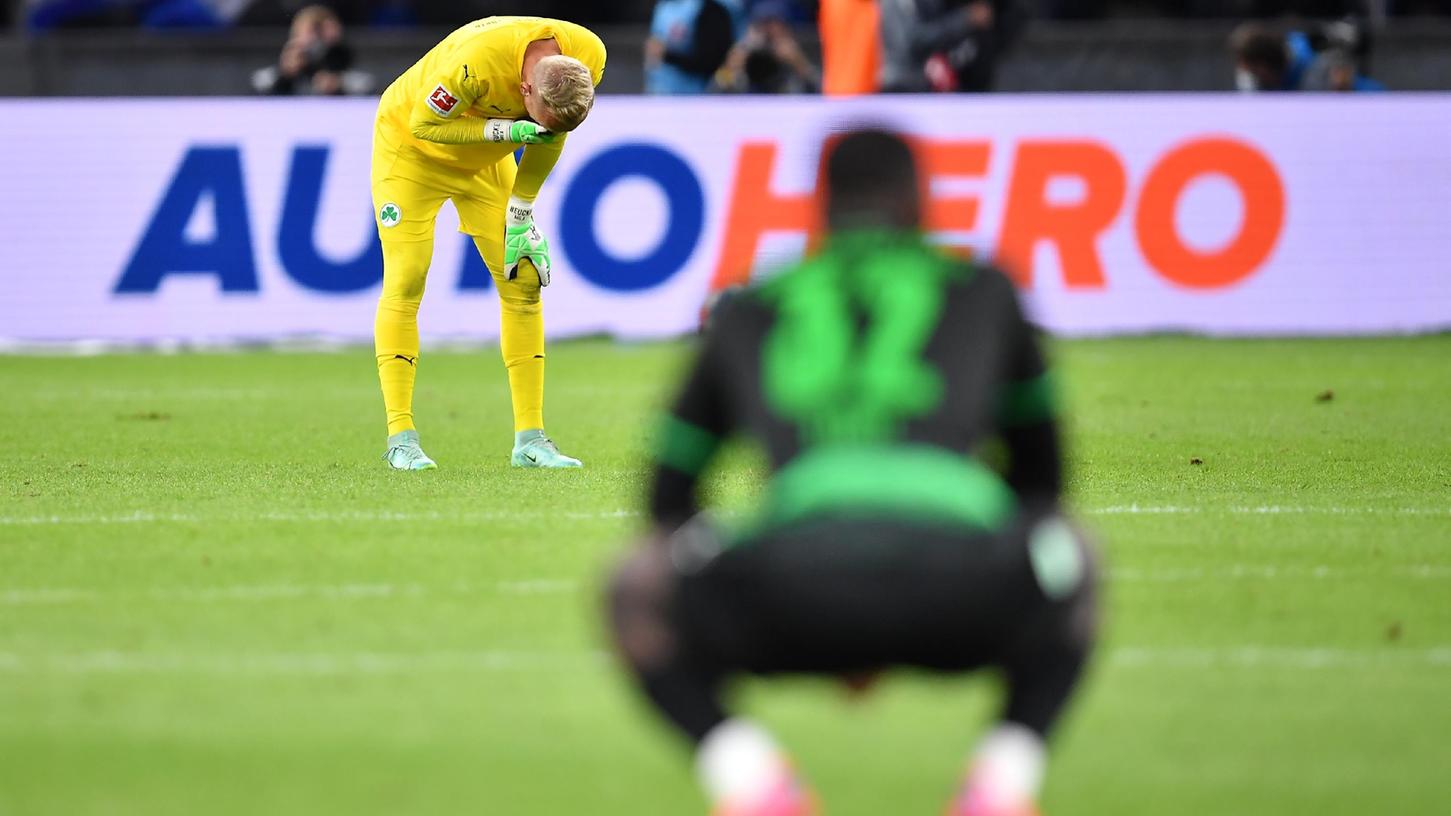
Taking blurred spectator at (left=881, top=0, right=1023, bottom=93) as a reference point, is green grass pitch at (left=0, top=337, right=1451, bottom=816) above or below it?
above

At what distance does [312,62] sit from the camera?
20.2 meters

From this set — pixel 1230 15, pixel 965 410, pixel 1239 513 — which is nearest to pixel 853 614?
pixel 965 410

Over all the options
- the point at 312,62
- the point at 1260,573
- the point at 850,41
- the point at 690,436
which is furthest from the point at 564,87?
the point at 312,62

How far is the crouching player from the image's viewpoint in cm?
394

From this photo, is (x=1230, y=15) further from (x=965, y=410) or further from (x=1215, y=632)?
(x=965, y=410)

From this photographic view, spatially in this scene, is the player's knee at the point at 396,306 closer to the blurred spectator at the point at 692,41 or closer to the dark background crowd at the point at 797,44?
the dark background crowd at the point at 797,44

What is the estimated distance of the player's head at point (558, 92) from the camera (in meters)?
9.90

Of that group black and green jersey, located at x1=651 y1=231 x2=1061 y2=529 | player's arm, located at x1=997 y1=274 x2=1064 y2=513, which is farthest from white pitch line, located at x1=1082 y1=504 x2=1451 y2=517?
black and green jersey, located at x1=651 y1=231 x2=1061 y2=529

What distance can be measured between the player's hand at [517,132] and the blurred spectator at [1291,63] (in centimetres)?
967

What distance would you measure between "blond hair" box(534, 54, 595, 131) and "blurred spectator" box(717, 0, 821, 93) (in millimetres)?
10316

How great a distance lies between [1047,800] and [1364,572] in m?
3.11

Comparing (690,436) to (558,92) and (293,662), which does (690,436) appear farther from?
(558,92)

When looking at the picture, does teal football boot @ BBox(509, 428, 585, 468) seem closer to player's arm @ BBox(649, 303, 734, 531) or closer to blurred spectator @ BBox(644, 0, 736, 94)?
player's arm @ BBox(649, 303, 734, 531)

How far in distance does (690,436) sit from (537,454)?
6.30m
